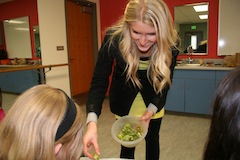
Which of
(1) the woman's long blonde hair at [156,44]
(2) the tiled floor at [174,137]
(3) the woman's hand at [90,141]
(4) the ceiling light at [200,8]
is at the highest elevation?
(4) the ceiling light at [200,8]

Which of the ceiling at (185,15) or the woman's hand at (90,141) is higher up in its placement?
the ceiling at (185,15)

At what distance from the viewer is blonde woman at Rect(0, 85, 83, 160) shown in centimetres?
62

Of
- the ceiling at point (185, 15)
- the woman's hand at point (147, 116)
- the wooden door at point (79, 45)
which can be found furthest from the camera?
the wooden door at point (79, 45)

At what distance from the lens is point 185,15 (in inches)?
147

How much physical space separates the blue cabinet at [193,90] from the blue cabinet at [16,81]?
2.08m

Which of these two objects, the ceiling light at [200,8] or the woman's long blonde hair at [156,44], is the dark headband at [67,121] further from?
the ceiling light at [200,8]

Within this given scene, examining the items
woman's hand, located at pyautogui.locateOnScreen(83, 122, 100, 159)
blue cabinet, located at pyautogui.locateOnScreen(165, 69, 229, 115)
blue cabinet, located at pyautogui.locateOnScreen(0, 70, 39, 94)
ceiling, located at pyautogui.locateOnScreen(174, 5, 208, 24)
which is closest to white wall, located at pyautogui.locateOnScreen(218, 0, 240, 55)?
ceiling, located at pyautogui.locateOnScreen(174, 5, 208, 24)

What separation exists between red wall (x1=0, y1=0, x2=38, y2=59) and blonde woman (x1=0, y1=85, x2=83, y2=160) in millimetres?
2508

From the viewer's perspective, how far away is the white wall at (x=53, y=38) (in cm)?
327

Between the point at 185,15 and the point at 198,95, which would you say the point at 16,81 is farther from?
the point at 185,15

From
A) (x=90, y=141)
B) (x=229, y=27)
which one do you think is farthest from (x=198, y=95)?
(x=90, y=141)

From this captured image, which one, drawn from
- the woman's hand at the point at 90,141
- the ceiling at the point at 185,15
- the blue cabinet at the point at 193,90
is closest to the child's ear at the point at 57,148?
the woman's hand at the point at 90,141

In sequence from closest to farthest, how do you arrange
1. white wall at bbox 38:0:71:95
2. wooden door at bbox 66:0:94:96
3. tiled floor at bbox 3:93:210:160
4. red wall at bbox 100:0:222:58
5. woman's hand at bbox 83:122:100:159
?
woman's hand at bbox 83:122:100:159 < tiled floor at bbox 3:93:210:160 < white wall at bbox 38:0:71:95 < red wall at bbox 100:0:222:58 < wooden door at bbox 66:0:94:96

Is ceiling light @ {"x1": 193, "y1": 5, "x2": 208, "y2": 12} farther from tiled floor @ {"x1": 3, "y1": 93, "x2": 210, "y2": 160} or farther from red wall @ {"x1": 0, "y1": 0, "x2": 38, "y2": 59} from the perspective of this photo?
red wall @ {"x1": 0, "y1": 0, "x2": 38, "y2": 59}
